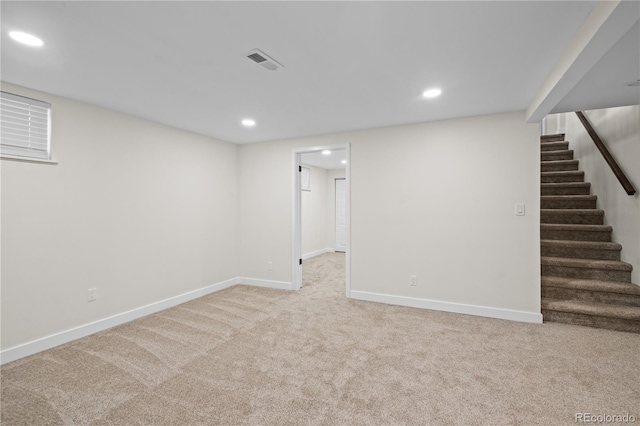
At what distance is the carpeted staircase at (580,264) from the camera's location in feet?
9.66

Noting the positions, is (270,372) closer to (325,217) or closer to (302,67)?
(302,67)

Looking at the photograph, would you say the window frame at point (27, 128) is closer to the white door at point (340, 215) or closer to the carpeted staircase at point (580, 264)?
the carpeted staircase at point (580, 264)

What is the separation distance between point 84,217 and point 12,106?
3.57ft

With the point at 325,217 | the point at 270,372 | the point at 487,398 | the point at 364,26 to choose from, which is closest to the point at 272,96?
the point at 364,26

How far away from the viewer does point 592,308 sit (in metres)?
2.93

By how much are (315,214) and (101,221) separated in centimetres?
510

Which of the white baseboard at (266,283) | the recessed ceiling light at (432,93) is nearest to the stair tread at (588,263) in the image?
the recessed ceiling light at (432,93)

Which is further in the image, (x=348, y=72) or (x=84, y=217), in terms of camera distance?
(x=84, y=217)

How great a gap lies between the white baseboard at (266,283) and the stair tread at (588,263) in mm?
3510

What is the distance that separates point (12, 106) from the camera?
2.38m

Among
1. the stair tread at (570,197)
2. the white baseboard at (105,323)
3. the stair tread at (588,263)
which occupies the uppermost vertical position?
the stair tread at (570,197)

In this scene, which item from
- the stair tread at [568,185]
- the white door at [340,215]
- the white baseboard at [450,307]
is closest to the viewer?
the white baseboard at [450,307]

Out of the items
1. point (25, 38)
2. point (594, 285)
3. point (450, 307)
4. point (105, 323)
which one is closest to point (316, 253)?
point (450, 307)

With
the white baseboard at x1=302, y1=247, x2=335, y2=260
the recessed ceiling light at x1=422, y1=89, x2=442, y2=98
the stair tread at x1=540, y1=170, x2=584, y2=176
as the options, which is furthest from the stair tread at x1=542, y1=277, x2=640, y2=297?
the white baseboard at x1=302, y1=247, x2=335, y2=260
